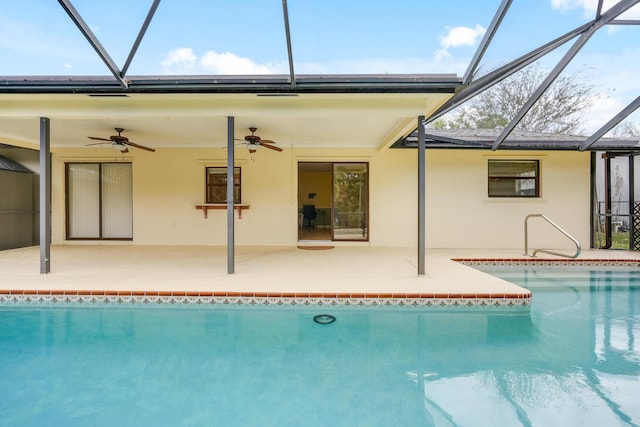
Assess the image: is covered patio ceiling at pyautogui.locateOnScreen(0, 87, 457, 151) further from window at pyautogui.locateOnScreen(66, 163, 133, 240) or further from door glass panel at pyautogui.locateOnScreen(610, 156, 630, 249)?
door glass panel at pyautogui.locateOnScreen(610, 156, 630, 249)

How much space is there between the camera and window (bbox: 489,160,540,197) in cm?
870

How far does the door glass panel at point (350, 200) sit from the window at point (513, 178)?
10.8ft

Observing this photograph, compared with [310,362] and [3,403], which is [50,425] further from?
[310,362]

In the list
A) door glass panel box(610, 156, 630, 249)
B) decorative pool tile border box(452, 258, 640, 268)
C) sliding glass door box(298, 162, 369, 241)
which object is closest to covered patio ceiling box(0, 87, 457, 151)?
sliding glass door box(298, 162, 369, 241)

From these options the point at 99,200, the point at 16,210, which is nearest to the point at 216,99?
the point at 99,200

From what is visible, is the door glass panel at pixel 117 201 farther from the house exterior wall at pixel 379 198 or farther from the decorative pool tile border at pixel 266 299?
the decorative pool tile border at pixel 266 299

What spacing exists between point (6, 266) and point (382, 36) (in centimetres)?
765

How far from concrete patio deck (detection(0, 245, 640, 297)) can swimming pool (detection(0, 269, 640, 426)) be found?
0.33 meters

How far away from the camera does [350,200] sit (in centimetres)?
885

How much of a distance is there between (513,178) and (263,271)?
700 cm

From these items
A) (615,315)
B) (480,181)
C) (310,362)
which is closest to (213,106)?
(310,362)

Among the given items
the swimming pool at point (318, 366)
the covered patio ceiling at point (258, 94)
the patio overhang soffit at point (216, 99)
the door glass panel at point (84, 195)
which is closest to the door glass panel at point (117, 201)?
the door glass panel at point (84, 195)

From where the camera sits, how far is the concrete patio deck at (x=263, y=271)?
14.6ft

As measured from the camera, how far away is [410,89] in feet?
14.5
